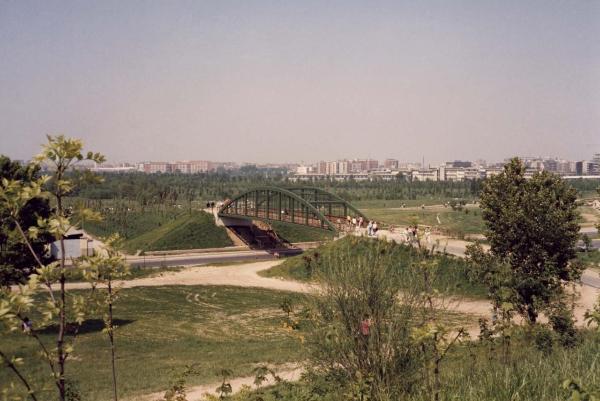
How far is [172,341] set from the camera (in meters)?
24.6

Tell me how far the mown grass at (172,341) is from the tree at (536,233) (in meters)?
9.72

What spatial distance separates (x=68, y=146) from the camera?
4.54 m

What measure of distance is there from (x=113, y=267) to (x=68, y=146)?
1.27 m

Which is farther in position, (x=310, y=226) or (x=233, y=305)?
(x=310, y=226)

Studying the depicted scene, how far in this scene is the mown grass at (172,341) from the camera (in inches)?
707

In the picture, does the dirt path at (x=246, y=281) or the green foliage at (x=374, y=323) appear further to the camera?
the dirt path at (x=246, y=281)

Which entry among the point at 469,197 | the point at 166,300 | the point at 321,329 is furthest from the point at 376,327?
the point at 469,197

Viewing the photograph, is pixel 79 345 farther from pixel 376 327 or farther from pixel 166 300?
pixel 376 327

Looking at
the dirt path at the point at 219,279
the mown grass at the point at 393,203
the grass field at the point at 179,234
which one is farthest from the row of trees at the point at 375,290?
the mown grass at the point at 393,203

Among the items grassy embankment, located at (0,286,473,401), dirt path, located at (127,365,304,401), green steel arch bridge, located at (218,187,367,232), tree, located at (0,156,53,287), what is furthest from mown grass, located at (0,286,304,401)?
green steel arch bridge, located at (218,187,367,232)

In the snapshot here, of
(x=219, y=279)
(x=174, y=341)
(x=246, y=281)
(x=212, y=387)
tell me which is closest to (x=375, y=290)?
(x=212, y=387)

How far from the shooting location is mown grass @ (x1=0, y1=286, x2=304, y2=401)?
58.9 ft

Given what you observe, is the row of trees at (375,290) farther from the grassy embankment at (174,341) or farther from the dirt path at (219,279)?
the dirt path at (219,279)

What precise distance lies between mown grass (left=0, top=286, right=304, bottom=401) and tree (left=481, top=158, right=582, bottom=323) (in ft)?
31.9
